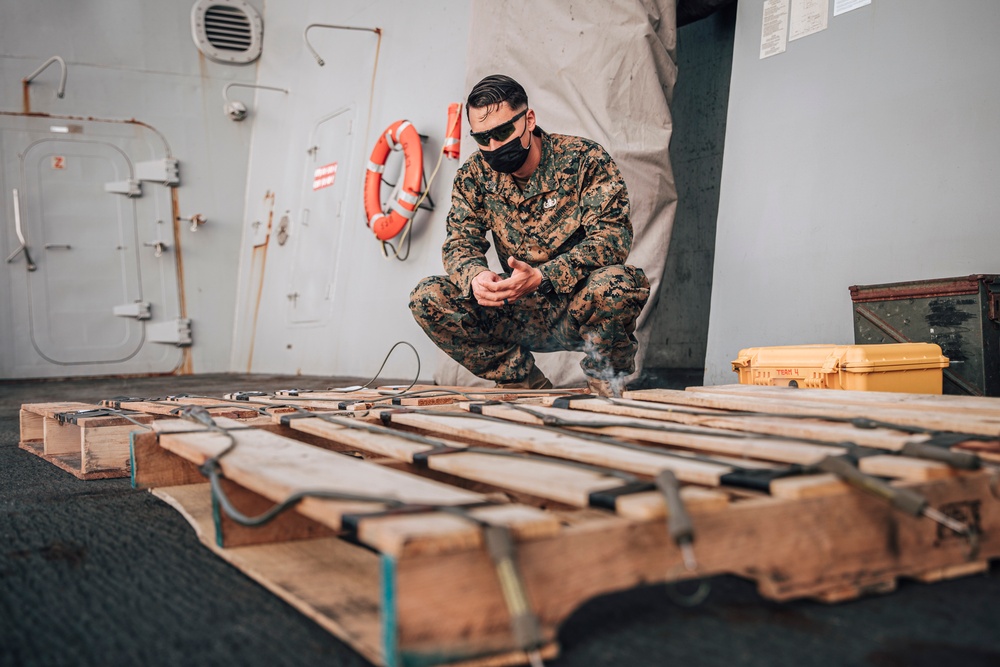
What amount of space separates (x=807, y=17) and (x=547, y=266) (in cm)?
161

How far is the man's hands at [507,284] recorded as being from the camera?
94.7 inches

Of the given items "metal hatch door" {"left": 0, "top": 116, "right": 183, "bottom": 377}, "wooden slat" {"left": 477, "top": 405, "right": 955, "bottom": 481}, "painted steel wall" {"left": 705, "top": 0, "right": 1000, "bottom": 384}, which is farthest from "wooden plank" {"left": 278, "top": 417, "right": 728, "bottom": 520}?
"metal hatch door" {"left": 0, "top": 116, "right": 183, "bottom": 377}

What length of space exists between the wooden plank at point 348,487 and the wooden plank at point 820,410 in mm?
786

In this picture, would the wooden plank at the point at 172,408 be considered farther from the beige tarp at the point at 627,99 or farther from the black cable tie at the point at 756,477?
the beige tarp at the point at 627,99

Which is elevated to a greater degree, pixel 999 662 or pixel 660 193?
pixel 660 193

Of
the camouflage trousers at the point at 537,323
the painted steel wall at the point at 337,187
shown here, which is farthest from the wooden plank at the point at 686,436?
the painted steel wall at the point at 337,187

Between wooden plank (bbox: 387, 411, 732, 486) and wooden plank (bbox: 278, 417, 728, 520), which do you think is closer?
wooden plank (bbox: 278, 417, 728, 520)

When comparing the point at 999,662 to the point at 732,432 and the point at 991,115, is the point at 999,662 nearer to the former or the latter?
the point at 732,432

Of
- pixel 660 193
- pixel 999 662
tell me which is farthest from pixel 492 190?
pixel 999 662

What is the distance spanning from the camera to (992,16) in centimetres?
263

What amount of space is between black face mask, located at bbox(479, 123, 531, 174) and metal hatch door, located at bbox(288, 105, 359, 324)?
3169mm

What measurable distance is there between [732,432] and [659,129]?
2493mm

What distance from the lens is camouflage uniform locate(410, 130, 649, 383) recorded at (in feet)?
8.60

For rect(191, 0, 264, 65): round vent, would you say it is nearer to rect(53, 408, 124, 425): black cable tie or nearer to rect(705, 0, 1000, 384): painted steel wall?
rect(705, 0, 1000, 384): painted steel wall
